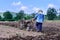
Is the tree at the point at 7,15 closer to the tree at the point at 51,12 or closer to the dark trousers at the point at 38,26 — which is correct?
the tree at the point at 51,12

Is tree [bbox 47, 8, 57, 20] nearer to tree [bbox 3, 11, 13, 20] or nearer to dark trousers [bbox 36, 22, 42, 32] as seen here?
tree [bbox 3, 11, 13, 20]

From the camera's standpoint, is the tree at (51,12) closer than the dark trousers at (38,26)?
No

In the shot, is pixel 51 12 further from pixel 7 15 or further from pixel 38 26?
pixel 38 26

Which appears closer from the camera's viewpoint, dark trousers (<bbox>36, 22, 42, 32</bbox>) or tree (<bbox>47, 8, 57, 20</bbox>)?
dark trousers (<bbox>36, 22, 42, 32</bbox>)

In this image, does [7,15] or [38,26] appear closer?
[38,26]

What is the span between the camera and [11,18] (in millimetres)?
22328

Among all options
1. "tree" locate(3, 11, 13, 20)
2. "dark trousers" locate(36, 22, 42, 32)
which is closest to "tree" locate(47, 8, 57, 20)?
"tree" locate(3, 11, 13, 20)

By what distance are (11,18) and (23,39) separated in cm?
1230

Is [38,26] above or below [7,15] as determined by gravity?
below

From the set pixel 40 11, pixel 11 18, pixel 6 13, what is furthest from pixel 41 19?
pixel 11 18

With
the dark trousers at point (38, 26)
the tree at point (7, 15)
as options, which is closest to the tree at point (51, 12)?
the tree at point (7, 15)

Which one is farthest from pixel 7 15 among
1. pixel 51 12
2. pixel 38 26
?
pixel 38 26

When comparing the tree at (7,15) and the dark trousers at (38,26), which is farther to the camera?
the tree at (7,15)

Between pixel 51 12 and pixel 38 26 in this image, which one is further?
pixel 51 12
